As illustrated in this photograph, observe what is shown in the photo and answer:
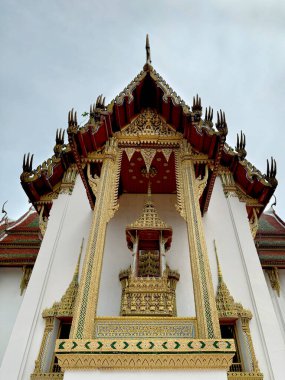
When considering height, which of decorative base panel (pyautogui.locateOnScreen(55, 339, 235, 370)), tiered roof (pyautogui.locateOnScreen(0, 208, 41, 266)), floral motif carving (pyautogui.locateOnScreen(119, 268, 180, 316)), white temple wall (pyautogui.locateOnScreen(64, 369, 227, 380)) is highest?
tiered roof (pyautogui.locateOnScreen(0, 208, 41, 266))

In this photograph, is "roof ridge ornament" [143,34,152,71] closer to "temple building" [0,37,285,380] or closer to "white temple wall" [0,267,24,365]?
"temple building" [0,37,285,380]

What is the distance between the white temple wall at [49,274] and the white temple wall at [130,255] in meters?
0.46


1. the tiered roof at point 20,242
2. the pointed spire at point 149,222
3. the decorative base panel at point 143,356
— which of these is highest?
the tiered roof at point 20,242

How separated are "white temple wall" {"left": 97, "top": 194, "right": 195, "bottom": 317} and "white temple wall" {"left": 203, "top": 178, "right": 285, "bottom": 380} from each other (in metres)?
0.41

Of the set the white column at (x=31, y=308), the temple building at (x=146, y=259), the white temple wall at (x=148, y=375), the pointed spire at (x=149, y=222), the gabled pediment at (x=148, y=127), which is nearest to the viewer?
the white temple wall at (x=148, y=375)

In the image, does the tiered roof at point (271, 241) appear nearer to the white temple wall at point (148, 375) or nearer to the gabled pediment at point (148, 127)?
the gabled pediment at point (148, 127)

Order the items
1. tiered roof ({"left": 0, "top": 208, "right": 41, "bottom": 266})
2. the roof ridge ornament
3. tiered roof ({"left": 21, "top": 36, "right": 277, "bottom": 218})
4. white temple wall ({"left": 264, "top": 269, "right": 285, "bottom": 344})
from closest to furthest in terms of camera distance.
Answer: tiered roof ({"left": 21, "top": 36, "right": 277, "bottom": 218}) < white temple wall ({"left": 264, "top": 269, "right": 285, "bottom": 344}) < the roof ridge ornament < tiered roof ({"left": 0, "top": 208, "right": 41, "bottom": 266})

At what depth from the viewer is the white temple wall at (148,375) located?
2.67m

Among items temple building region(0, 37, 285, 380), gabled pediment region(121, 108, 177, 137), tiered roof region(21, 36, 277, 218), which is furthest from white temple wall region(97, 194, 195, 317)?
gabled pediment region(121, 108, 177, 137)

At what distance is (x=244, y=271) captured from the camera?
4.55m

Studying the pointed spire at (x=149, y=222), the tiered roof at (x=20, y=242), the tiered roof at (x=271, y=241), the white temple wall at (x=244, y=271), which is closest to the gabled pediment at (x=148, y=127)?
the pointed spire at (x=149, y=222)

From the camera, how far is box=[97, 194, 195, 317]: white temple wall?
451 cm

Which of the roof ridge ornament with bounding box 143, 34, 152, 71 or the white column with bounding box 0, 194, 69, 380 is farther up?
the roof ridge ornament with bounding box 143, 34, 152, 71

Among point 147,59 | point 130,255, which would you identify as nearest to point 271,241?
point 130,255
